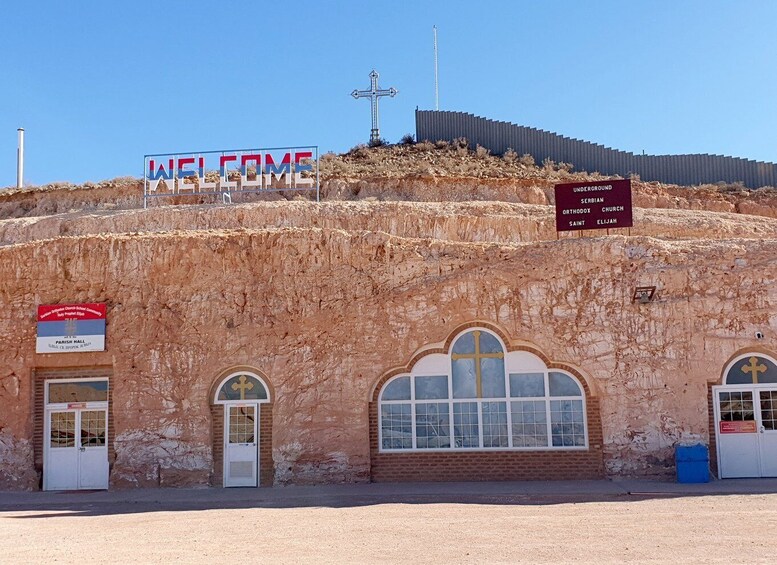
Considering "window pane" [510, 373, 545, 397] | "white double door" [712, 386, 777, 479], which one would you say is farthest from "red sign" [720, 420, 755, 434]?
"window pane" [510, 373, 545, 397]

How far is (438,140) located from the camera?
39125 mm

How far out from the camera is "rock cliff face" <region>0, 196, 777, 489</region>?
1739 cm

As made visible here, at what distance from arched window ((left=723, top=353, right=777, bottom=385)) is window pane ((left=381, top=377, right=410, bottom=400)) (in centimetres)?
677

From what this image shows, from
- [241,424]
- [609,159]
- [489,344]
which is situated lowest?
[241,424]

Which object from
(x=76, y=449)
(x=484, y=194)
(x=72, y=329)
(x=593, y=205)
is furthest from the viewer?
(x=484, y=194)

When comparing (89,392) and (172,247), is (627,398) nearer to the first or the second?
(172,247)

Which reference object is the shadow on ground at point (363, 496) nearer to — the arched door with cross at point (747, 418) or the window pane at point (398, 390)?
the arched door with cross at point (747, 418)

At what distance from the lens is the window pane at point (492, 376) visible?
1795cm

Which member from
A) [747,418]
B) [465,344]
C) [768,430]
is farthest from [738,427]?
[465,344]

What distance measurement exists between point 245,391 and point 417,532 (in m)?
7.82

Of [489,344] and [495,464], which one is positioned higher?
[489,344]

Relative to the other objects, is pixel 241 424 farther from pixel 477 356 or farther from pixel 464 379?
pixel 477 356

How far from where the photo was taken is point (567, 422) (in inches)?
695

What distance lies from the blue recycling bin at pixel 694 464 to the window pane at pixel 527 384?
3126 millimetres
